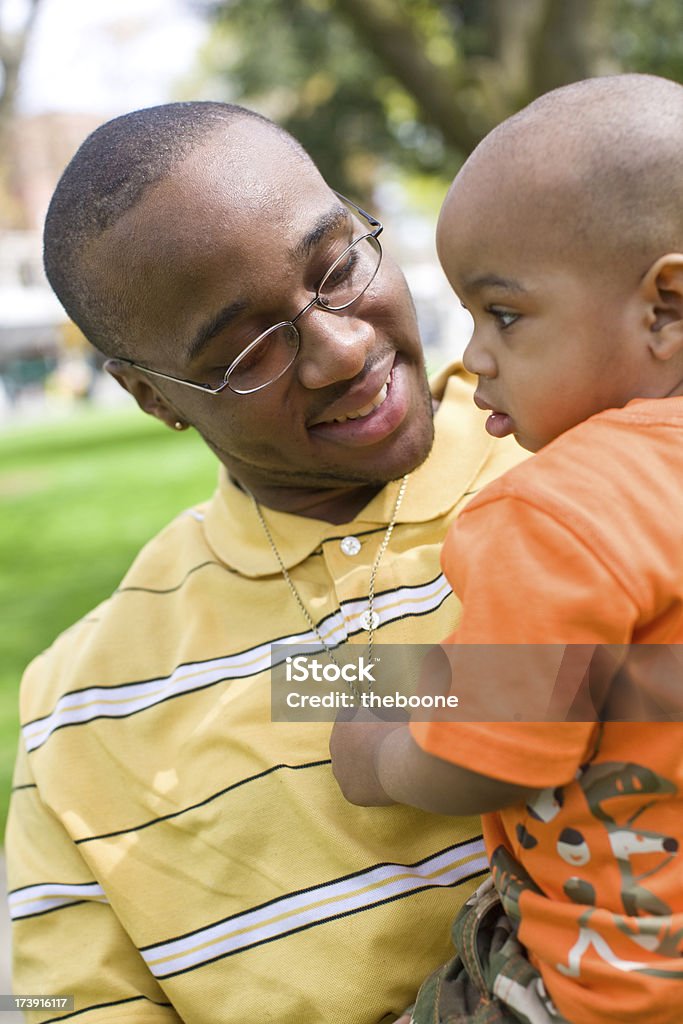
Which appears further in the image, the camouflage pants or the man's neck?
the man's neck

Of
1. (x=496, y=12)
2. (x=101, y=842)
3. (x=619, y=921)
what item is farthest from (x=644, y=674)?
(x=496, y=12)

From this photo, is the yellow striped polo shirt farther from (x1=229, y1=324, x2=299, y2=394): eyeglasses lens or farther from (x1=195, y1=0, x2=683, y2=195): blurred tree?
(x1=195, y1=0, x2=683, y2=195): blurred tree

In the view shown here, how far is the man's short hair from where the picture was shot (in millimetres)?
2205

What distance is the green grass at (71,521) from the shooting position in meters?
6.45

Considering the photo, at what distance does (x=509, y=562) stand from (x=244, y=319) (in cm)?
102

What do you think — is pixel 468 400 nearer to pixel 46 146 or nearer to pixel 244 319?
pixel 244 319

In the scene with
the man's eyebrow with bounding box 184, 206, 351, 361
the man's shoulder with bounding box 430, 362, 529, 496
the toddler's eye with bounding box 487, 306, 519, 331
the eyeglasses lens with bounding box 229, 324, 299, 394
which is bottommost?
the man's shoulder with bounding box 430, 362, 529, 496

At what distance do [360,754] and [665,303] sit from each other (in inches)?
32.6

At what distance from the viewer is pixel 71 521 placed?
9.88 meters

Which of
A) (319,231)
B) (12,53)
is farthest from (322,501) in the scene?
(12,53)

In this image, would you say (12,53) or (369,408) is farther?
(12,53)

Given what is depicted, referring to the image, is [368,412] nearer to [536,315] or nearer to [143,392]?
[143,392]

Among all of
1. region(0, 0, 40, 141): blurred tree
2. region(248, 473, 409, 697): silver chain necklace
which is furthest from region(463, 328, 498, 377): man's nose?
region(0, 0, 40, 141): blurred tree

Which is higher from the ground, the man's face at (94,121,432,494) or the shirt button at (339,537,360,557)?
the man's face at (94,121,432,494)
